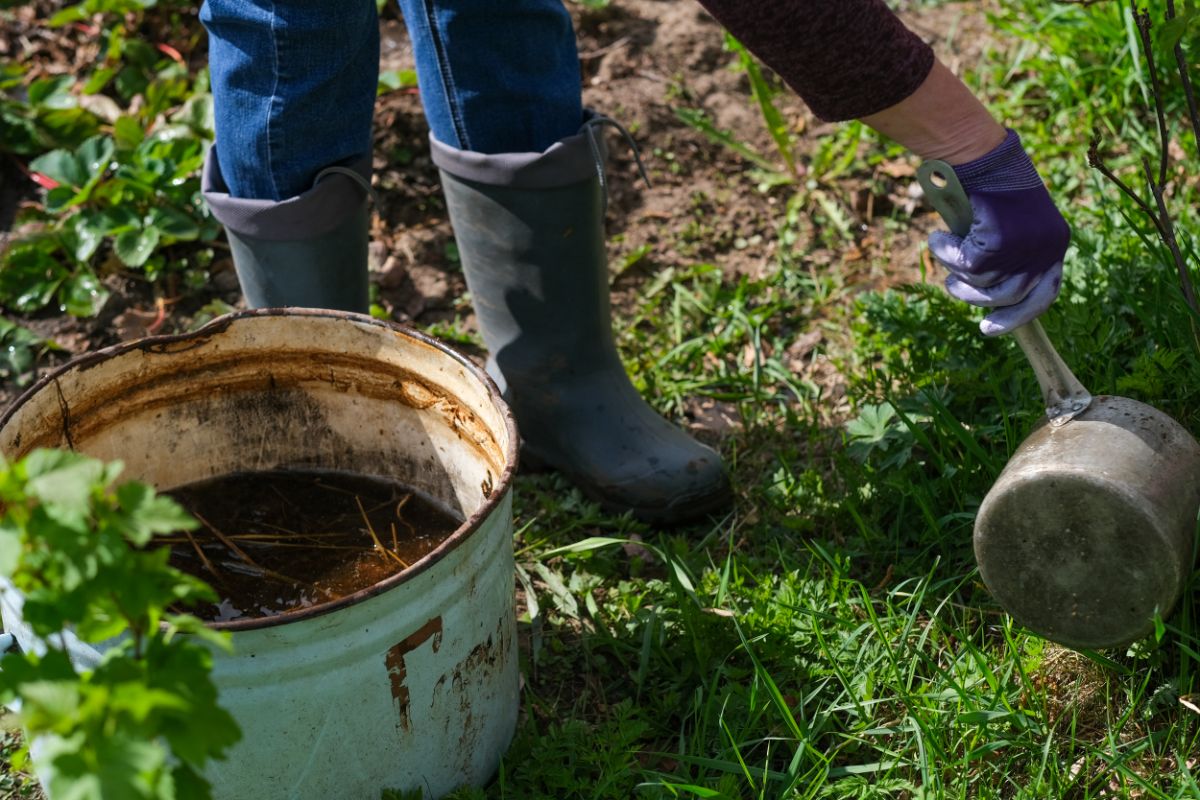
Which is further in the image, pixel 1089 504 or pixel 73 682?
pixel 1089 504

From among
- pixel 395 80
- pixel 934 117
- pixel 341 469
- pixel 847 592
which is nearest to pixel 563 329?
pixel 341 469

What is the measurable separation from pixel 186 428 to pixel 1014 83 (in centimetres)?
242

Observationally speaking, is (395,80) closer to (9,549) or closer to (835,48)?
(835,48)

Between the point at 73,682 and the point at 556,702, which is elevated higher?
the point at 73,682

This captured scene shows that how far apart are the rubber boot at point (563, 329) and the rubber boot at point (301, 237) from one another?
206 millimetres

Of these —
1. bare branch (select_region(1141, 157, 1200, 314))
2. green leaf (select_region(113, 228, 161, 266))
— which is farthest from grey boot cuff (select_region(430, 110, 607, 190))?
green leaf (select_region(113, 228, 161, 266))

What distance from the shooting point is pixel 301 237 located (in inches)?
82.3

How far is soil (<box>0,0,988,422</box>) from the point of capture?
2.92m

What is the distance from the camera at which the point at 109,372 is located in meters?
1.87

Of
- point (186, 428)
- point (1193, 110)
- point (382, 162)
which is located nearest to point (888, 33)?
point (1193, 110)

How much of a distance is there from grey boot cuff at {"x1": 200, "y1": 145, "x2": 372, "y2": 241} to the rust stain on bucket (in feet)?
2.70

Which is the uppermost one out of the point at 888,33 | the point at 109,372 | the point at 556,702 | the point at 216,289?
the point at 888,33

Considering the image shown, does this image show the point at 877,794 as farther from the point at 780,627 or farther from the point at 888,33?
the point at 888,33

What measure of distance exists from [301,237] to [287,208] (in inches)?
2.6
